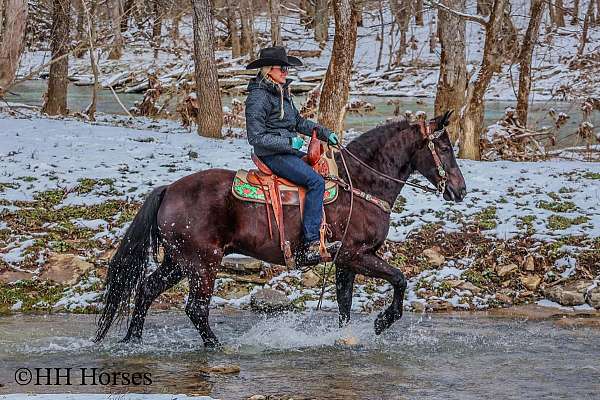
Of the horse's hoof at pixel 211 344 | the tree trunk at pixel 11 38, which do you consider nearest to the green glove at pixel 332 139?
the horse's hoof at pixel 211 344

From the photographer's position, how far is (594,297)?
392 inches

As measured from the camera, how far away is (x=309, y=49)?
42.8 meters

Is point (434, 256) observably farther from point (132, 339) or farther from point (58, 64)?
point (58, 64)

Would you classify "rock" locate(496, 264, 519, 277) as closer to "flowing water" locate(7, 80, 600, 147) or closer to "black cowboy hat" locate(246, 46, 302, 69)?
"black cowboy hat" locate(246, 46, 302, 69)

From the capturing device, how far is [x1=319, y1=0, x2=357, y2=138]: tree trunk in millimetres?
15250

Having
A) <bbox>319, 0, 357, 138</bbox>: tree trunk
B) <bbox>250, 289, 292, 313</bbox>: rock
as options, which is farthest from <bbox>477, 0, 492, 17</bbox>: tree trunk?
<bbox>250, 289, 292, 313</bbox>: rock

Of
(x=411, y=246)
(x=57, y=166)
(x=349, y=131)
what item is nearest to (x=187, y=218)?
(x=411, y=246)

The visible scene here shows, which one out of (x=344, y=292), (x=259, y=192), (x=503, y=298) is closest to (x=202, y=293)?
(x=259, y=192)

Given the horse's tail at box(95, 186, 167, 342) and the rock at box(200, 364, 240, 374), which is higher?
the horse's tail at box(95, 186, 167, 342)

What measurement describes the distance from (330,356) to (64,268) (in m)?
4.35

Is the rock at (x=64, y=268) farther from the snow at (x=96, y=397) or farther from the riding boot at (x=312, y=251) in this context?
the snow at (x=96, y=397)

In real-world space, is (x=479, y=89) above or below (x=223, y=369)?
above

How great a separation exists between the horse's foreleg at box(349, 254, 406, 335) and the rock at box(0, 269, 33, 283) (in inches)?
173

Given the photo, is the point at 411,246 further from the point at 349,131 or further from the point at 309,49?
→ the point at 309,49
